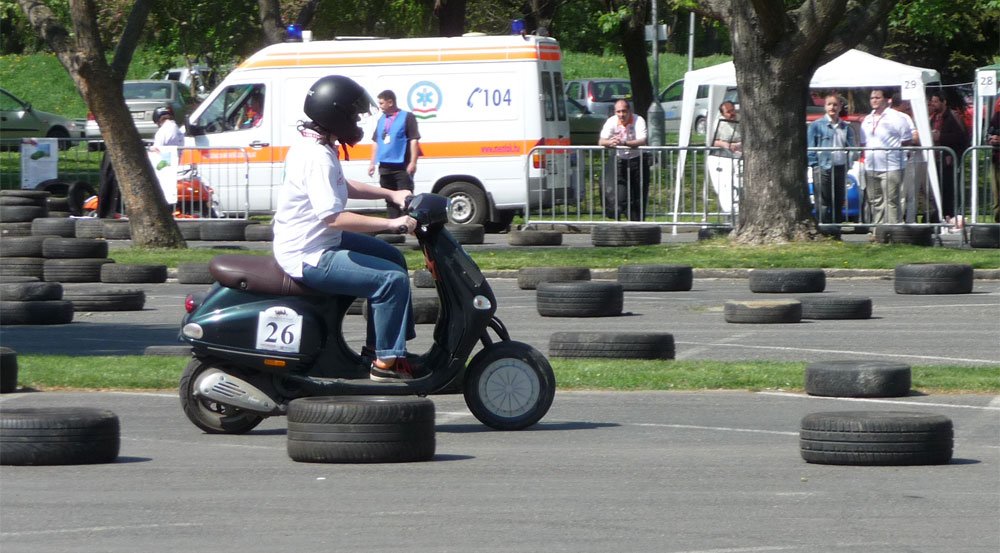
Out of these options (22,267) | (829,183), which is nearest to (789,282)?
(829,183)

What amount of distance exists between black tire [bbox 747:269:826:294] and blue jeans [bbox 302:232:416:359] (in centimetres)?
863

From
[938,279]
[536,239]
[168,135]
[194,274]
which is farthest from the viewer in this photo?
[168,135]

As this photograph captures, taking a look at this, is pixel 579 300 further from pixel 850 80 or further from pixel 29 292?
pixel 850 80

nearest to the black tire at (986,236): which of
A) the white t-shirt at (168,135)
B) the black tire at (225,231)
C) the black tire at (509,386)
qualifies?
the black tire at (225,231)

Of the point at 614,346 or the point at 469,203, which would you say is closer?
the point at 614,346

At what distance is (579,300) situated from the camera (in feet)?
46.9

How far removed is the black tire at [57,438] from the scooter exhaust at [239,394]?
2.23 ft

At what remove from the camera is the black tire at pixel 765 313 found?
13734 millimetres

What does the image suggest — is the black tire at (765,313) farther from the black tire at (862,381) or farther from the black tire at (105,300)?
the black tire at (105,300)

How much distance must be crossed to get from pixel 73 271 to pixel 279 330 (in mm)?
11049

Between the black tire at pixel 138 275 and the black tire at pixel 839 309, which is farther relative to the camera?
the black tire at pixel 138 275

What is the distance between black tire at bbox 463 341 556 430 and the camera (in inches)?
318

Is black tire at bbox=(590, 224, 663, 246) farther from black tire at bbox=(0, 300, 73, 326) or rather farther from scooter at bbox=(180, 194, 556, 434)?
scooter at bbox=(180, 194, 556, 434)

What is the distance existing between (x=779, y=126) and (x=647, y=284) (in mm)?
3325
